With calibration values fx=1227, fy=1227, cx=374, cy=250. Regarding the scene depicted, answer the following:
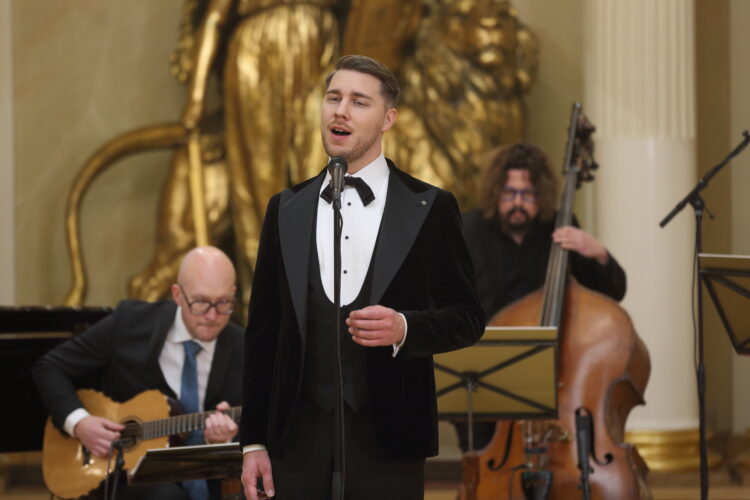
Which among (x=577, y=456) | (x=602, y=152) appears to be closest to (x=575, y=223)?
(x=577, y=456)

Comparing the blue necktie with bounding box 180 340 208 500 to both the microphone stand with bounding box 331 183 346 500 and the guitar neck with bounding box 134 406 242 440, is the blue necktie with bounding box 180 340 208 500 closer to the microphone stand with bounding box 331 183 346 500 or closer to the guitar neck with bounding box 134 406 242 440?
the guitar neck with bounding box 134 406 242 440

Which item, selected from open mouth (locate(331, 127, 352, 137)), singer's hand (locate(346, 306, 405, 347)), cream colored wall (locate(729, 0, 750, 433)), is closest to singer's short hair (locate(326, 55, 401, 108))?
open mouth (locate(331, 127, 352, 137))

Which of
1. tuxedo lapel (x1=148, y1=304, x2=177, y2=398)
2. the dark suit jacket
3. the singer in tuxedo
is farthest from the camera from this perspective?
the dark suit jacket

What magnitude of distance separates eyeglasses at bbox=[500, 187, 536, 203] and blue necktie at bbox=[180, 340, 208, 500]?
156cm

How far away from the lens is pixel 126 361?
185 inches

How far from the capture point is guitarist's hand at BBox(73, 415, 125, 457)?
4438mm

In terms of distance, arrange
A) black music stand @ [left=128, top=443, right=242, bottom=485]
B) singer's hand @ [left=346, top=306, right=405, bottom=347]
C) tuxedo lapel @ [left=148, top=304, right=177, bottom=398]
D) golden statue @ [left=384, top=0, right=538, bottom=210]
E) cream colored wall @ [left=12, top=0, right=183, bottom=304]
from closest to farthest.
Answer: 1. singer's hand @ [left=346, top=306, right=405, bottom=347]
2. black music stand @ [left=128, top=443, right=242, bottom=485]
3. tuxedo lapel @ [left=148, top=304, right=177, bottom=398]
4. golden statue @ [left=384, top=0, right=538, bottom=210]
5. cream colored wall @ [left=12, top=0, right=183, bottom=304]

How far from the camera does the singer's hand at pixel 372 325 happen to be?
252cm

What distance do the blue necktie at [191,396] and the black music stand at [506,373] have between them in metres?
0.92

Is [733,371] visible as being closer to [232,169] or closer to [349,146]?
[232,169]

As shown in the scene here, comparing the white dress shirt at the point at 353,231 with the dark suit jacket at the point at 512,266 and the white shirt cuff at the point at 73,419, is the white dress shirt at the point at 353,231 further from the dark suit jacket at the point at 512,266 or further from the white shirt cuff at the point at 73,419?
the dark suit jacket at the point at 512,266

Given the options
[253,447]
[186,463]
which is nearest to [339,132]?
[253,447]

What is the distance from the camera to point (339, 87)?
2.82 m

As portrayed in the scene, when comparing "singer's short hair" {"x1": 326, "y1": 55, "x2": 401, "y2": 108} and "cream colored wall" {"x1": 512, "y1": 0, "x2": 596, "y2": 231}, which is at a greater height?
"cream colored wall" {"x1": 512, "y1": 0, "x2": 596, "y2": 231}
